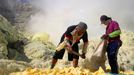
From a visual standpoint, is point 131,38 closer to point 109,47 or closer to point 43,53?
point 43,53

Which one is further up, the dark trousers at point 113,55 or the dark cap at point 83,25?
the dark cap at point 83,25

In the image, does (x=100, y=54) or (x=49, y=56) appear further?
(x=49, y=56)

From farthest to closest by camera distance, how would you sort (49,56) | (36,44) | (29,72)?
(36,44), (49,56), (29,72)

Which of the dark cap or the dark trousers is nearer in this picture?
the dark trousers

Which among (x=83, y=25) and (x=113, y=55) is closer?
(x=113, y=55)

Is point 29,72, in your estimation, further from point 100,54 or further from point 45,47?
point 45,47

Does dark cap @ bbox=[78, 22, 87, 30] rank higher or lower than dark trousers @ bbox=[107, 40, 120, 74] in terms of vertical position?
higher

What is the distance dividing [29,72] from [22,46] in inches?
457

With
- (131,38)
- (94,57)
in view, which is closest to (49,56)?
(131,38)

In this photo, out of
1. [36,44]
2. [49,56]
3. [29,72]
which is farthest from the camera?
[36,44]

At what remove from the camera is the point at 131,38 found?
23.8 m

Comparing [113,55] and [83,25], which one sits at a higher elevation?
[83,25]

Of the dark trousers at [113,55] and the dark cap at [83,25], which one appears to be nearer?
the dark trousers at [113,55]

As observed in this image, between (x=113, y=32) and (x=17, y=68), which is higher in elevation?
(x=113, y=32)
